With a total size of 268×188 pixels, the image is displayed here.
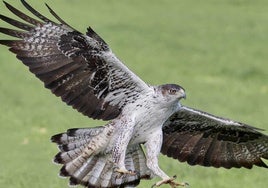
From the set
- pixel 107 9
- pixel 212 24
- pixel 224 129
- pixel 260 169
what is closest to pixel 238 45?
pixel 212 24

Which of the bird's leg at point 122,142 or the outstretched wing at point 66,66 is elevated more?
the outstretched wing at point 66,66

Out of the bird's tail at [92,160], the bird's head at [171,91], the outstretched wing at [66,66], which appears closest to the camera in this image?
the bird's head at [171,91]

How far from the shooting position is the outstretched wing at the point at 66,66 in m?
10.4

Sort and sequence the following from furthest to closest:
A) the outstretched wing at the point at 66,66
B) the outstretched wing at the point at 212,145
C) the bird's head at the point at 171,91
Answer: the outstretched wing at the point at 212,145
the outstretched wing at the point at 66,66
the bird's head at the point at 171,91

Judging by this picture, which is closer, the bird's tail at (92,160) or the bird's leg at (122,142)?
the bird's leg at (122,142)

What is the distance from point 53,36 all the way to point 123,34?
1245 centimetres

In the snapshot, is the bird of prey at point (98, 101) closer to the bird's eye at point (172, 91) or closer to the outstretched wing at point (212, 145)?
the bird's eye at point (172, 91)

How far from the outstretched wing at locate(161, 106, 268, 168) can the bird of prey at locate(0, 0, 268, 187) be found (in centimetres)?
27

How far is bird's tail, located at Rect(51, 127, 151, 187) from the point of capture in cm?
Result: 1070

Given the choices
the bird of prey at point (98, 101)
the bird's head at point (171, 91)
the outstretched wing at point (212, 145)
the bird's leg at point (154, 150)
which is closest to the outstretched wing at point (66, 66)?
the bird of prey at point (98, 101)

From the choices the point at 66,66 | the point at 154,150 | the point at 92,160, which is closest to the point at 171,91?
the point at 154,150

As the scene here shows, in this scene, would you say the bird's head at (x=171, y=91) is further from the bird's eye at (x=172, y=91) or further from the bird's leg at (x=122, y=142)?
the bird's leg at (x=122, y=142)

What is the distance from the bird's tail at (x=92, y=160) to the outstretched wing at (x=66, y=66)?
33cm

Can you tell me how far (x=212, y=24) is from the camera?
25.3 m
